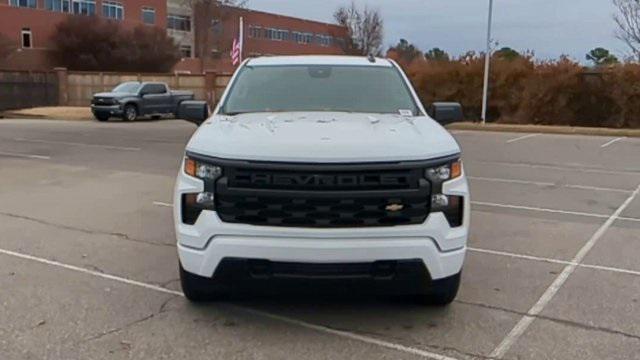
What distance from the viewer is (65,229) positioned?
7.25 meters

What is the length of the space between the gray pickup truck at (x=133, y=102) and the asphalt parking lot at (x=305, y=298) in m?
19.2

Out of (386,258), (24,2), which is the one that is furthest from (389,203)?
(24,2)

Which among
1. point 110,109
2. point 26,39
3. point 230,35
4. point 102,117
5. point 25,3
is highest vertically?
point 25,3

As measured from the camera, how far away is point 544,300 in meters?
4.95

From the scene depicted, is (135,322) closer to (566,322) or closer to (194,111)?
(194,111)

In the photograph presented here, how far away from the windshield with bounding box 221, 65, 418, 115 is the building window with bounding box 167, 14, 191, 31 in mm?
71031

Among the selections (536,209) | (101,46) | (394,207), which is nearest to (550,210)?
(536,209)

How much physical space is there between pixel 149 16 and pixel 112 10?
16.6 feet

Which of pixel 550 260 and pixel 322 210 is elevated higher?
pixel 322 210

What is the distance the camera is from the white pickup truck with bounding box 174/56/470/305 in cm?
388

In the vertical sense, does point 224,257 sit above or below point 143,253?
above

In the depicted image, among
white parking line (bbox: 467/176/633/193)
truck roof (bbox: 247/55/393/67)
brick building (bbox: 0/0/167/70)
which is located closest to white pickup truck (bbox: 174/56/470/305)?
truck roof (bbox: 247/55/393/67)

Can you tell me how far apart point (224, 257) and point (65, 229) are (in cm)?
407

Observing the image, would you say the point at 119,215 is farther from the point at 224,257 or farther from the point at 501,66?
the point at 501,66
